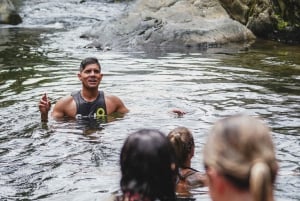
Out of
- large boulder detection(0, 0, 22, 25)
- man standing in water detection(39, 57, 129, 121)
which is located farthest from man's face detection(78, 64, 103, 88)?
large boulder detection(0, 0, 22, 25)

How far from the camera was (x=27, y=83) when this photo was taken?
11625 millimetres

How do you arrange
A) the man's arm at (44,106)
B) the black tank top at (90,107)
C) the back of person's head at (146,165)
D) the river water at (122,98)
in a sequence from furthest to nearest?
the black tank top at (90,107)
the man's arm at (44,106)
the river water at (122,98)
the back of person's head at (146,165)

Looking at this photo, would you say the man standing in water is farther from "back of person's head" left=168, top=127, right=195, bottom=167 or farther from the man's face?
"back of person's head" left=168, top=127, right=195, bottom=167

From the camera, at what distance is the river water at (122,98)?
610 centimetres

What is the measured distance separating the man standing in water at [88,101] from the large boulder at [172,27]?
760 centimetres

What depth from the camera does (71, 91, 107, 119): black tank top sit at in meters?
8.83

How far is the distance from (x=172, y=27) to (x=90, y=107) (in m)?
8.59

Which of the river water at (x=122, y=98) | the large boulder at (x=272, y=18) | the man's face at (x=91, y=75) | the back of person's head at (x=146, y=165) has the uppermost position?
the large boulder at (x=272, y=18)

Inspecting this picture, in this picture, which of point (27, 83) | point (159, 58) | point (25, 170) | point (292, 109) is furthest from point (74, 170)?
point (159, 58)

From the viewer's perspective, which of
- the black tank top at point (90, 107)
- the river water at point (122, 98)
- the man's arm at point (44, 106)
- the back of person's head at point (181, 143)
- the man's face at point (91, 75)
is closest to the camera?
the back of person's head at point (181, 143)

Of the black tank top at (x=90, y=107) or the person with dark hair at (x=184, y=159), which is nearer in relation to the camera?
the person with dark hair at (x=184, y=159)

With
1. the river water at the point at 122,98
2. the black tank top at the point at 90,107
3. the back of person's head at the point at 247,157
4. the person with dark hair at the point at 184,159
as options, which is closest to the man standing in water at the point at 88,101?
the black tank top at the point at 90,107

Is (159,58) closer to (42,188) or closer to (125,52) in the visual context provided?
(125,52)

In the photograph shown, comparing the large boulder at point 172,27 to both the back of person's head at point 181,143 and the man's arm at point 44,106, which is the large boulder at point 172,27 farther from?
the back of person's head at point 181,143
